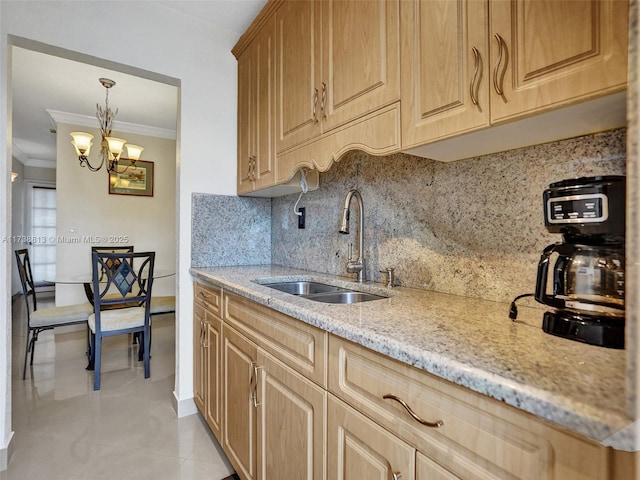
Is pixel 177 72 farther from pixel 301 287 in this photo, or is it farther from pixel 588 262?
pixel 588 262

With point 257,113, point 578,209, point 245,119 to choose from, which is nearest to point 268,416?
point 578,209

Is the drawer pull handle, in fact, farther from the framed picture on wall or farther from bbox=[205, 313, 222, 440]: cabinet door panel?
the framed picture on wall

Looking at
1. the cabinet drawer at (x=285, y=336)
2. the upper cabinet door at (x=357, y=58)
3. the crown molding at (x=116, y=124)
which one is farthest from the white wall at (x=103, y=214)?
the upper cabinet door at (x=357, y=58)

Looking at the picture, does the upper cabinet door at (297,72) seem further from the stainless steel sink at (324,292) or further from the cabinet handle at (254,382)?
the cabinet handle at (254,382)

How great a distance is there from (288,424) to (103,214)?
14.7ft

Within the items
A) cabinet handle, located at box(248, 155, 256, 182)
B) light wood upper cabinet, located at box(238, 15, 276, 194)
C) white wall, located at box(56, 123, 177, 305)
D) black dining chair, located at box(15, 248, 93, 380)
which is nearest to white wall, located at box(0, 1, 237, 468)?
light wood upper cabinet, located at box(238, 15, 276, 194)

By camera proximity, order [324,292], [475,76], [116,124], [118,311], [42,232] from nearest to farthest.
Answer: [475,76], [324,292], [118,311], [116,124], [42,232]

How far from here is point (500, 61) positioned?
0.84m

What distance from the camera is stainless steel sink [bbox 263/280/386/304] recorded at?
5.16 ft

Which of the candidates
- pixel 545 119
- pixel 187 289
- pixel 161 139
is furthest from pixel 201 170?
pixel 161 139

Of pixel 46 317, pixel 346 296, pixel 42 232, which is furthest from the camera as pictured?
pixel 42 232

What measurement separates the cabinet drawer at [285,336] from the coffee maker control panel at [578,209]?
0.67m

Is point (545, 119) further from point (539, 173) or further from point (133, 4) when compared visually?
point (133, 4)

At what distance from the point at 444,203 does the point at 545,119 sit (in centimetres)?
54
